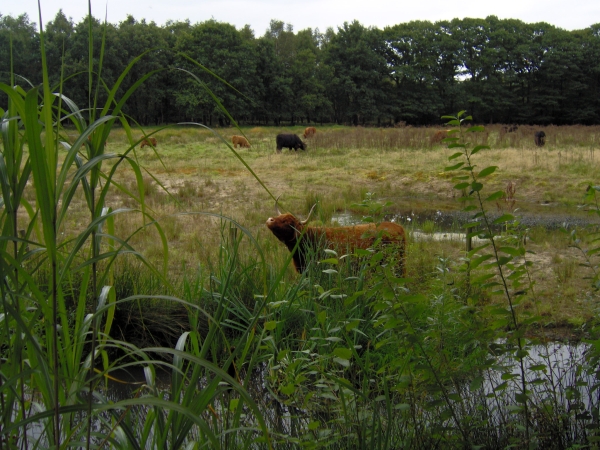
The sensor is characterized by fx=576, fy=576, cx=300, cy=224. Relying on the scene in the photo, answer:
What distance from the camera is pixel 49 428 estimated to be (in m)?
1.61

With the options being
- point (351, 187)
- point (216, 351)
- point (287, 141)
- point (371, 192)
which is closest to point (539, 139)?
point (287, 141)

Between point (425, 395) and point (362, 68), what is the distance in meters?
53.5

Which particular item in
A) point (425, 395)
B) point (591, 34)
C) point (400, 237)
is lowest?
point (425, 395)

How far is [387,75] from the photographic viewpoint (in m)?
52.8

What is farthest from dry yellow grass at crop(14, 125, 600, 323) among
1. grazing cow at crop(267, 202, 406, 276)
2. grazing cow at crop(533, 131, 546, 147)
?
grazing cow at crop(533, 131, 546, 147)

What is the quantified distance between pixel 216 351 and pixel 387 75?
5270 centimetres

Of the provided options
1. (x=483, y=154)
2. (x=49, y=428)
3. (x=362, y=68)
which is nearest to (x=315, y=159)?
(x=483, y=154)

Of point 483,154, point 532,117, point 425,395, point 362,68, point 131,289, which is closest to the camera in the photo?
point 425,395

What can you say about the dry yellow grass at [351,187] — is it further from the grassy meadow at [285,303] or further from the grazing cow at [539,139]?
the grazing cow at [539,139]

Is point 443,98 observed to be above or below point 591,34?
below

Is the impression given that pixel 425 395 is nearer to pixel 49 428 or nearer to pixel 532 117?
pixel 49 428

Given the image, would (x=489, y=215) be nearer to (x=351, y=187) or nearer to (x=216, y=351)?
(x=351, y=187)

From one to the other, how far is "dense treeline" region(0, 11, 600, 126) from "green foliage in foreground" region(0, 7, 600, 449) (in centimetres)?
4390

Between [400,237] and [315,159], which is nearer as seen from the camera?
[400,237]
